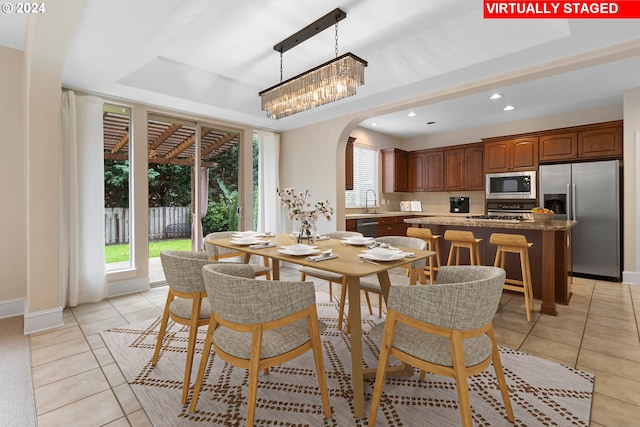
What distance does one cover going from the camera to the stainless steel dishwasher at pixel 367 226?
5311 mm

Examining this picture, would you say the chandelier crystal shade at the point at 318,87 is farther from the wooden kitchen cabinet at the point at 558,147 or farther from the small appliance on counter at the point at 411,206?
the small appliance on counter at the point at 411,206

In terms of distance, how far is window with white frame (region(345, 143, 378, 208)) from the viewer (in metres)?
6.25

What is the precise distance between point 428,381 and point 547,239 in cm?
224

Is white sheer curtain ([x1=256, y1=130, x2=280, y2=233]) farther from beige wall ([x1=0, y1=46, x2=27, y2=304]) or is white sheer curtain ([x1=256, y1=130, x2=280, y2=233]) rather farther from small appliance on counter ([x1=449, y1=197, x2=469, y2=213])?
small appliance on counter ([x1=449, y1=197, x2=469, y2=213])

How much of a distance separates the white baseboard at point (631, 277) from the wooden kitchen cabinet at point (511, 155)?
2033 millimetres

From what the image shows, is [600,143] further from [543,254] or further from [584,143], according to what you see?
[543,254]

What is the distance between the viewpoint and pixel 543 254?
10.7 feet

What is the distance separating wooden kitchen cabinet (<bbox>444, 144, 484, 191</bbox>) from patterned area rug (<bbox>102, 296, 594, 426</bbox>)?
14.8 ft

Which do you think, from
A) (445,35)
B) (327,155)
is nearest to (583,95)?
(445,35)

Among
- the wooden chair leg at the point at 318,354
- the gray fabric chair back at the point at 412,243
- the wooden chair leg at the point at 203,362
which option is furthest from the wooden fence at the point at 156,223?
the wooden chair leg at the point at 318,354

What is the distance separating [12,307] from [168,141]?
2.62m

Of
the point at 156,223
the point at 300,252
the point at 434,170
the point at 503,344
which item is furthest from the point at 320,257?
the point at 434,170

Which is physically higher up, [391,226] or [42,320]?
[391,226]

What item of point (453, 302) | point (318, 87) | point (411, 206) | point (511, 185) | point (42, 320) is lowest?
point (42, 320)
